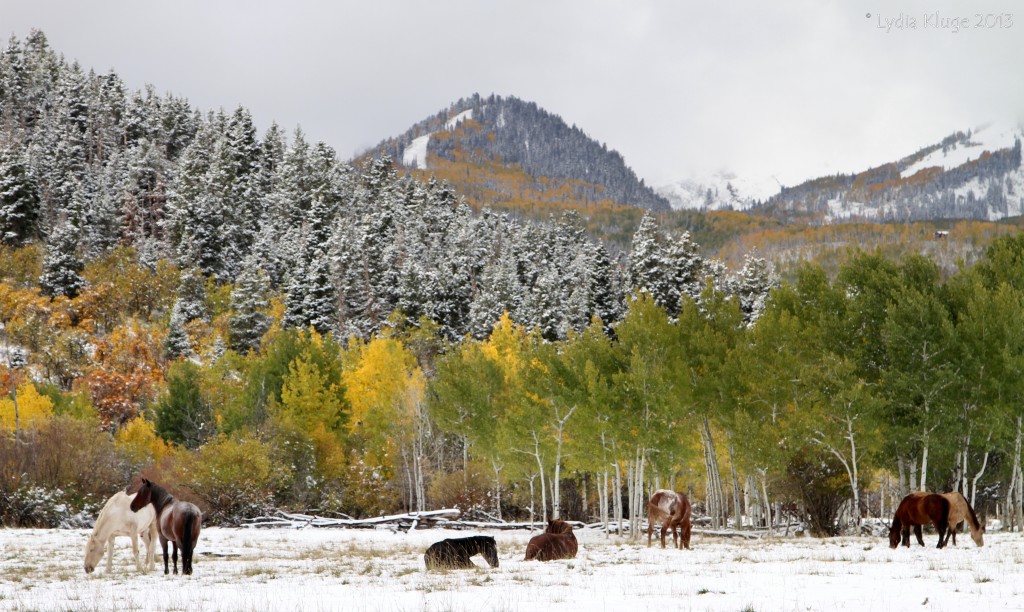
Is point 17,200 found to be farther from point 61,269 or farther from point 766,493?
point 766,493

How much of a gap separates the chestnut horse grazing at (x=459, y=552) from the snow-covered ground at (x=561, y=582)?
31 cm

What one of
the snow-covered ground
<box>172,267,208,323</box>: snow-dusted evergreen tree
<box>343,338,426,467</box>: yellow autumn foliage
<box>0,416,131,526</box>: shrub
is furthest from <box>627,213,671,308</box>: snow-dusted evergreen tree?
the snow-covered ground

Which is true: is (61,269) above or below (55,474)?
above

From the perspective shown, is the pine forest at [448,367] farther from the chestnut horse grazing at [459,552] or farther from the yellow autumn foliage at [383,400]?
the chestnut horse grazing at [459,552]

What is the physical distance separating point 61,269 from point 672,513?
75978mm

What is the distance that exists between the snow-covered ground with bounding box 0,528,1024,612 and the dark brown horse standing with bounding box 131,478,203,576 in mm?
526

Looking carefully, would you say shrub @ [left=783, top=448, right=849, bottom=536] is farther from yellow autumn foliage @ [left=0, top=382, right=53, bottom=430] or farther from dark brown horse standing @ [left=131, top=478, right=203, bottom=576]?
yellow autumn foliage @ [left=0, top=382, right=53, bottom=430]

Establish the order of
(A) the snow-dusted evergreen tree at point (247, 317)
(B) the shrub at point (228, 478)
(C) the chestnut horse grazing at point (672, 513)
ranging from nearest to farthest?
1. (C) the chestnut horse grazing at point (672, 513)
2. (B) the shrub at point (228, 478)
3. (A) the snow-dusted evergreen tree at point (247, 317)

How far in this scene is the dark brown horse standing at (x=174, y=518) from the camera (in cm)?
1298

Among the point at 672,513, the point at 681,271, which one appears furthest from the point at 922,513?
the point at 681,271

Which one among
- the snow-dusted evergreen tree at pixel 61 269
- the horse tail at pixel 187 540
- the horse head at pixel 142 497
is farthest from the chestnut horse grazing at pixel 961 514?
the snow-dusted evergreen tree at pixel 61 269

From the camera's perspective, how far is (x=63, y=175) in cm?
9900

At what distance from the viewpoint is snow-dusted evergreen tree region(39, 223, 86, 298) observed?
75.9 meters

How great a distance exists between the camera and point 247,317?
239 ft
